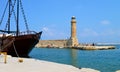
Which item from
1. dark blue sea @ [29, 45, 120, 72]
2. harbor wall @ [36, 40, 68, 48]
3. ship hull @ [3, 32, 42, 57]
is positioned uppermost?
harbor wall @ [36, 40, 68, 48]

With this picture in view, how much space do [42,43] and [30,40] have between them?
97.6m

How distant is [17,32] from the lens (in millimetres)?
45938

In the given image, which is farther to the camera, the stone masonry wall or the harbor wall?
the stone masonry wall

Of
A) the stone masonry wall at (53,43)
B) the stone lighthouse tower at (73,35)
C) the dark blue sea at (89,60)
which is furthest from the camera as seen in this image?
the stone masonry wall at (53,43)

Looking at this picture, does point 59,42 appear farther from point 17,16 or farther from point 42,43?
point 17,16

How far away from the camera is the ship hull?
4362 cm

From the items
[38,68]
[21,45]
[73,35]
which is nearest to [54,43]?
[73,35]

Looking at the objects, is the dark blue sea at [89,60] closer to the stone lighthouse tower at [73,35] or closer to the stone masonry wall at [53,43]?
the stone lighthouse tower at [73,35]

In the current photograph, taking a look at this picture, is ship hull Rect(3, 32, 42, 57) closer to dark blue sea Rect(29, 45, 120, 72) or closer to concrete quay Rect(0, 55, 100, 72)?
dark blue sea Rect(29, 45, 120, 72)

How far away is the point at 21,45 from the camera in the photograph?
44750 millimetres

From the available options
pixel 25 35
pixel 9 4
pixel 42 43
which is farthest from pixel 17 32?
pixel 42 43

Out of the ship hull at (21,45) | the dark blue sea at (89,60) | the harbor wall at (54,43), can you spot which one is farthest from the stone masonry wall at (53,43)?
the ship hull at (21,45)

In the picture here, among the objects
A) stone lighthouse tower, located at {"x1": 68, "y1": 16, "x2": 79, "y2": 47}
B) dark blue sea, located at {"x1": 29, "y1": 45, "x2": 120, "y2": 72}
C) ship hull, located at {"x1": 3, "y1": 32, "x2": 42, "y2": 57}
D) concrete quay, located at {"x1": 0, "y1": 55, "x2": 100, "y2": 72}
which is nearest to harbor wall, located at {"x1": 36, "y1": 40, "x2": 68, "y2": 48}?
stone lighthouse tower, located at {"x1": 68, "y1": 16, "x2": 79, "y2": 47}

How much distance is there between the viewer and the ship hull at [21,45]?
43.6 m
